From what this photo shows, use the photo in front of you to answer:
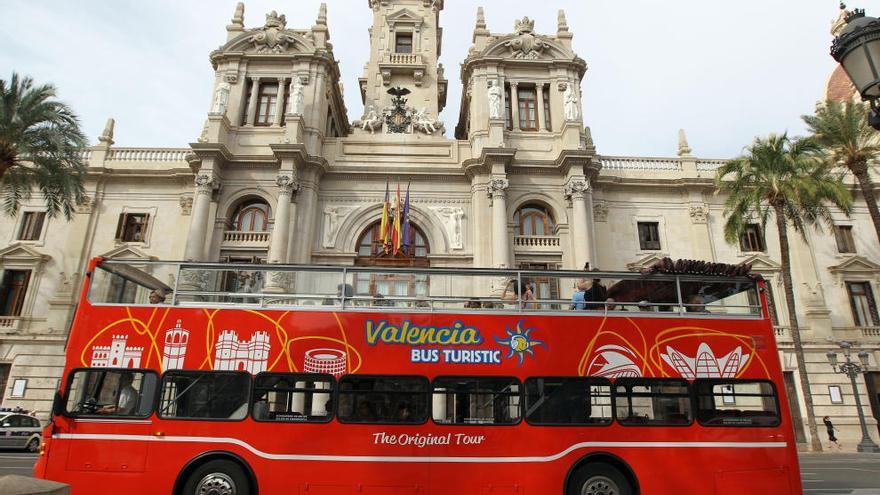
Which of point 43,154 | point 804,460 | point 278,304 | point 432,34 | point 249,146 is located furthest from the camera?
point 432,34

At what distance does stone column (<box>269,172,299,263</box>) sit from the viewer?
79.1 feet

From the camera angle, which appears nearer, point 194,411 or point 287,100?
point 194,411

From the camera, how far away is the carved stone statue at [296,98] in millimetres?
27359

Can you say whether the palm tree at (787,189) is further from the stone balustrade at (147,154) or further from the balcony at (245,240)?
the stone balustrade at (147,154)

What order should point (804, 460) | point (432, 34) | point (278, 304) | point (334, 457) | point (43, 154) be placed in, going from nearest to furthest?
point (334, 457) → point (278, 304) → point (804, 460) → point (43, 154) → point (432, 34)

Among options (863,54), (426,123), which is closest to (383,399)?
(863,54)

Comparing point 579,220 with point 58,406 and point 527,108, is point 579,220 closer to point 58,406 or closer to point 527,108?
point 527,108

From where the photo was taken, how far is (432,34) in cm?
3372

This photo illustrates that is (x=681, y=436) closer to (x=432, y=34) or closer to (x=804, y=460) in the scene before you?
(x=804, y=460)

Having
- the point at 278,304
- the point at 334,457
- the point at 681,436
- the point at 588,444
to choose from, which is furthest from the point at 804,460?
the point at 278,304

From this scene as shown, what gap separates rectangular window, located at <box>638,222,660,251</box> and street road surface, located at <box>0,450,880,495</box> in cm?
1151

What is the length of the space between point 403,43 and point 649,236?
20057 millimetres

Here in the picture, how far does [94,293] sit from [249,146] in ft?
64.1

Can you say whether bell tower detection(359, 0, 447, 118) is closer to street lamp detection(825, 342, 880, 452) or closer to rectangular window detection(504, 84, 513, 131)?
rectangular window detection(504, 84, 513, 131)
